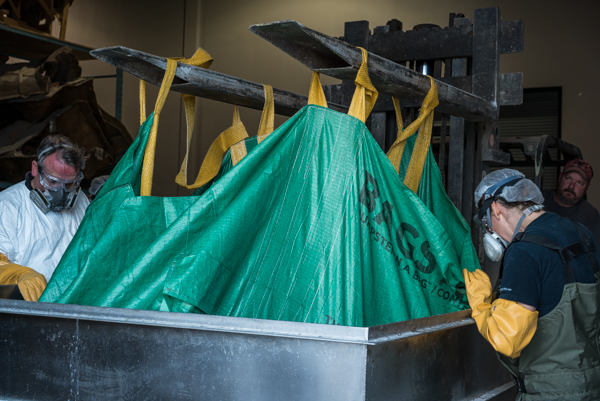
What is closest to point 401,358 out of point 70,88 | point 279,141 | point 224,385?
point 224,385

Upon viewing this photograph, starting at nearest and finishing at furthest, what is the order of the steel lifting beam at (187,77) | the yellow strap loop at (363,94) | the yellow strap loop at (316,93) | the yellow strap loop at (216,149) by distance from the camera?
the yellow strap loop at (363,94)
the yellow strap loop at (316,93)
the steel lifting beam at (187,77)
the yellow strap loop at (216,149)

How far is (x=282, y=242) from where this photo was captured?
1.63 meters

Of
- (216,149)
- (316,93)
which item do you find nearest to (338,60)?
(316,93)

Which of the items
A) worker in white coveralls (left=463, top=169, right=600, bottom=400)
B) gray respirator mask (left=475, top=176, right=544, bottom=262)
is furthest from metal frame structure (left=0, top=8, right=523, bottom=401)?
gray respirator mask (left=475, top=176, right=544, bottom=262)

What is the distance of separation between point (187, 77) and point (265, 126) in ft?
0.92

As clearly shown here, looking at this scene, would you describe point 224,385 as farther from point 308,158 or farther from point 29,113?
point 29,113

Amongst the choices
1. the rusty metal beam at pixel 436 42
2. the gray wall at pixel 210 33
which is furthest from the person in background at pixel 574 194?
the gray wall at pixel 210 33

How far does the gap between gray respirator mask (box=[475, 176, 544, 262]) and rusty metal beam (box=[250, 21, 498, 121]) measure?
36 cm

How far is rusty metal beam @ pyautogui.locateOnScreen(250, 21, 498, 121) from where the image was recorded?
4.96ft

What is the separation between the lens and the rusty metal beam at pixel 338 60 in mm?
1513

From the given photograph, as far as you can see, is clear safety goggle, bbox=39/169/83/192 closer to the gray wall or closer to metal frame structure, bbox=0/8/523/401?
metal frame structure, bbox=0/8/523/401

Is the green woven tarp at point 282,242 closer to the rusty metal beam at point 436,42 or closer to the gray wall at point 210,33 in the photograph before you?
the rusty metal beam at point 436,42

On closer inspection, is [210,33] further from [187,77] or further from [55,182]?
[187,77]

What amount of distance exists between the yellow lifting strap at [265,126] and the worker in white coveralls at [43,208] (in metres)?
1.17
